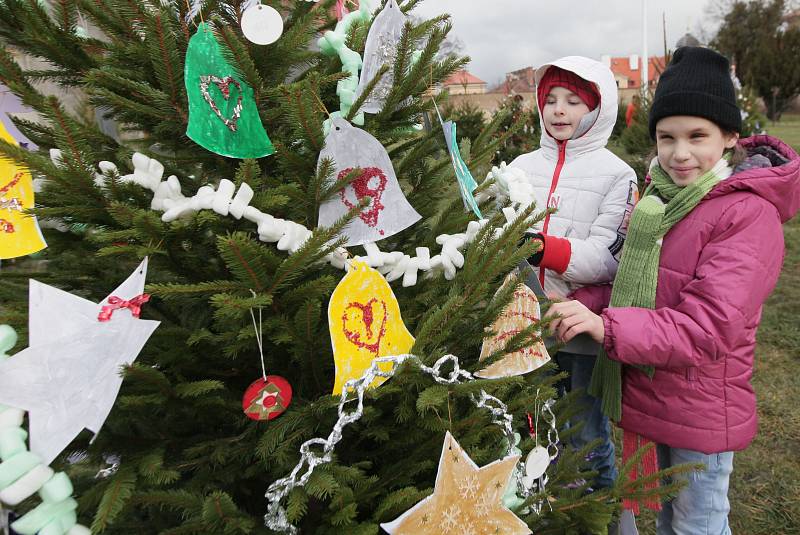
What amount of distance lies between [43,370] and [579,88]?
6.59 feet

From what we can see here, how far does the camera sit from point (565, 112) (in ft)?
7.04

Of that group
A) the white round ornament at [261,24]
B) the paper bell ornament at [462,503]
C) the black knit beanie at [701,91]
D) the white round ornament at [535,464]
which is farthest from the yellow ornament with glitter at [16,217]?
the black knit beanie at [701,91]

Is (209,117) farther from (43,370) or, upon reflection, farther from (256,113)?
(43,370)

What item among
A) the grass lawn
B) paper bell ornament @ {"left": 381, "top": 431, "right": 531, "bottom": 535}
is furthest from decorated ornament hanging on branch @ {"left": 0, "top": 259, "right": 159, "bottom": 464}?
the grass lawn

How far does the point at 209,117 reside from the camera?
1010mm

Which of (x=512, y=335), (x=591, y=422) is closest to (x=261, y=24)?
(x=512, y=335)

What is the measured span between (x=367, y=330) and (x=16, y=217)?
71 centimetres

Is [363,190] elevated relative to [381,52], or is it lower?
lower

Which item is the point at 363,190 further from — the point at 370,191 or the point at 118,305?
the point at 118,305

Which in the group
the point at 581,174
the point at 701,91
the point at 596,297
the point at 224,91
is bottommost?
the point at 596,297

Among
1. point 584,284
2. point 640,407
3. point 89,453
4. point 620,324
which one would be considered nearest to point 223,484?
point 89,453

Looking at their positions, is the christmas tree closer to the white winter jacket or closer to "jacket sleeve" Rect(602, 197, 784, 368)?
"jacket sleeve" Rect(602, 197, 784, 368)

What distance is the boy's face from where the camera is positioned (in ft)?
7.06

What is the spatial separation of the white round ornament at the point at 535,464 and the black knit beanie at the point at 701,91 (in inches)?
41.9
